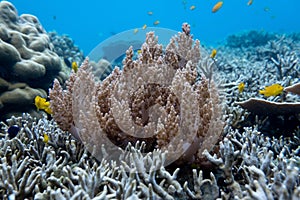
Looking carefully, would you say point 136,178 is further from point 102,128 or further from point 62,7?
point 62,7

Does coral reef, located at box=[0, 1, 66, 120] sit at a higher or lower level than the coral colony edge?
higher

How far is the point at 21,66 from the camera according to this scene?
618 centimetres

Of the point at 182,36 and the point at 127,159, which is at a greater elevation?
the point at 182,36

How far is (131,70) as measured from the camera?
3.04 metres

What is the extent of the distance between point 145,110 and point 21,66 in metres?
4.55

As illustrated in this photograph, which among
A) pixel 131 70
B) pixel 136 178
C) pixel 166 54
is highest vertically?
pixel 166 54

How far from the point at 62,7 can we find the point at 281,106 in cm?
14829

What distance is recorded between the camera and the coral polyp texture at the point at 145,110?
8.20 feet

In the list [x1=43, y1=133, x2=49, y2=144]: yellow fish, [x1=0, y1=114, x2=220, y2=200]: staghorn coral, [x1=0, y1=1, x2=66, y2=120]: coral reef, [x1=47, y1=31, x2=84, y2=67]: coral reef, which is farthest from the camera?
[x1=47, y1=31, x2=84, y2=67]: coral reef

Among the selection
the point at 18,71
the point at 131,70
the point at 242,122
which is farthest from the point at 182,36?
the point at 18,71

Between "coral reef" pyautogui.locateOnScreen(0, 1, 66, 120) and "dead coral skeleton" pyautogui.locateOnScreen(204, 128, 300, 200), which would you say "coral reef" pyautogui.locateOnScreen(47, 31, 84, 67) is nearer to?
"coral reef" pyautogui.locateOnScreen(0, 1, 66, 120)

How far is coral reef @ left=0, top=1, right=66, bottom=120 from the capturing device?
596 centimetres

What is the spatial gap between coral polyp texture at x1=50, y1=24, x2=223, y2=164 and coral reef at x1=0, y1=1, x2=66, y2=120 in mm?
3367

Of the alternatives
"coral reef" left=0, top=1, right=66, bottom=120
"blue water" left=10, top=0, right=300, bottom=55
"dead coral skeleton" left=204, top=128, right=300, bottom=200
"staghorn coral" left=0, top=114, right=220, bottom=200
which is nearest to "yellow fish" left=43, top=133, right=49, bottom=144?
"staghorn coral" left=0, top=114, right=220, bottom=200
